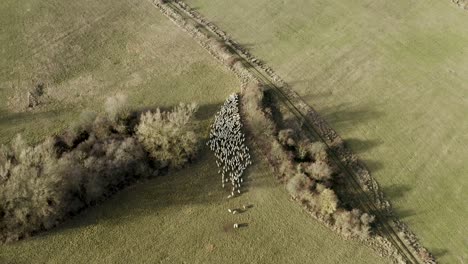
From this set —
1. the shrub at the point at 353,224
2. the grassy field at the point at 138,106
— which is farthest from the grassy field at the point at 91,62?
the shrub at the point at 353,224

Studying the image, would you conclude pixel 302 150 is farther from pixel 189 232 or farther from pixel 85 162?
pixel 85 162

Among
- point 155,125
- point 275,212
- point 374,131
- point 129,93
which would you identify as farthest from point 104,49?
point 374,131

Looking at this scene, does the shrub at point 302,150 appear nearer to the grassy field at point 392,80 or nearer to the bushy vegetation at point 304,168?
the bushy vegetation at point 304,168

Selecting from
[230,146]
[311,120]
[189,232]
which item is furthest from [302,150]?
[189,232]

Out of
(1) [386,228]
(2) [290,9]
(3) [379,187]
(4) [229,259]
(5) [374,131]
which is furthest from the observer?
(2) [290,9]

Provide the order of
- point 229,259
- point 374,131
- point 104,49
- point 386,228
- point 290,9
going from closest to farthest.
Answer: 1. point 229,259
2. point 386,228
3. point 374,131
4. point 104,49
5. point 290,9

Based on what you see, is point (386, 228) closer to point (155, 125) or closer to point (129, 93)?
point (155, 125)

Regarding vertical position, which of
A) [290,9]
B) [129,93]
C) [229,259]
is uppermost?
[290,9]

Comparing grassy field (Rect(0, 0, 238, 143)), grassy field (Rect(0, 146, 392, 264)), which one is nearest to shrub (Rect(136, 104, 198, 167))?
grassy field (Rect(0, 146, 392, 264))
